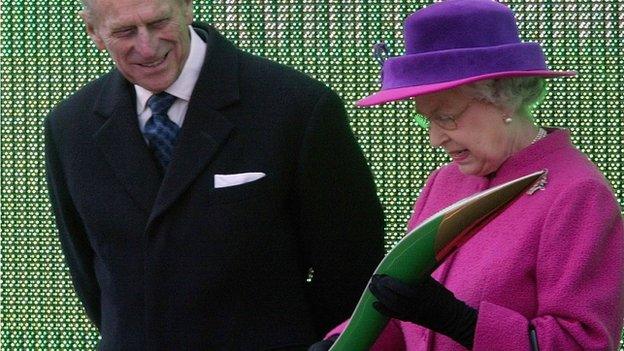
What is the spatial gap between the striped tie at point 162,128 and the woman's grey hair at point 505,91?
0.73m

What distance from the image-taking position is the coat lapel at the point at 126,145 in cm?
289

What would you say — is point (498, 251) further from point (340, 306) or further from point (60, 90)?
point (60, 90)

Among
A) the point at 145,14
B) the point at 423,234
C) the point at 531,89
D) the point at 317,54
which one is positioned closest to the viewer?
the point at 423,234

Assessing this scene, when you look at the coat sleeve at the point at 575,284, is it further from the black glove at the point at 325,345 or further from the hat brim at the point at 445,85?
the black glove at the point at 325,345

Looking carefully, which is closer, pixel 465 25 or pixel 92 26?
pixel 465 25

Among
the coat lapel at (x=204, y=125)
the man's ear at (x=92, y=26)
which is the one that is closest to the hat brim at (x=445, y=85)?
the coat lapel at (x=204, y=125)

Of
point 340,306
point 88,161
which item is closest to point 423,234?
point 340,306

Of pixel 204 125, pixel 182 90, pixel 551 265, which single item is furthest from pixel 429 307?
pixel 182 90

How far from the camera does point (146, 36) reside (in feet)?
9.32

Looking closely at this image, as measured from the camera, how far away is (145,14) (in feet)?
9.27

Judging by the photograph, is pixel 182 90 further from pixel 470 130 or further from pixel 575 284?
pixel 575 284

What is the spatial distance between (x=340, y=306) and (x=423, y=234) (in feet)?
2.45

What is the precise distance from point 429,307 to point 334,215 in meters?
0.70

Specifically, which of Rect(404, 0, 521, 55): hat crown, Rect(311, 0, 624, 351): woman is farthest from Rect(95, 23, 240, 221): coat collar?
Rect(404, 0, 521, 55): hat crown
